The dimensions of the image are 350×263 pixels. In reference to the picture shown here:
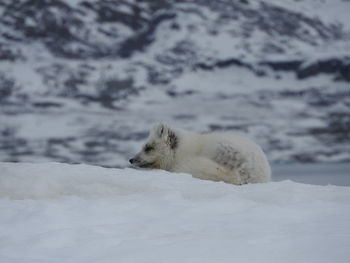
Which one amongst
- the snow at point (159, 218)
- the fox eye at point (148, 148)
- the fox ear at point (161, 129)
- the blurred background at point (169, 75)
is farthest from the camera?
the blurred background at point (169, 75)

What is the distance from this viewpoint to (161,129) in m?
6.58

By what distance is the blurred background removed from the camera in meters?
61.8

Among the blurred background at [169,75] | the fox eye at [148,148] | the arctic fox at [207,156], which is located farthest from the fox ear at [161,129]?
the blurred background at [169,75]

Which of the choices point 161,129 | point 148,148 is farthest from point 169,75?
point 161,129

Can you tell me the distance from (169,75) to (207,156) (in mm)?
78358

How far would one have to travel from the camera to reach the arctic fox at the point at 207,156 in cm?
541

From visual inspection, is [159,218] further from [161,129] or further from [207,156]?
[161,129]

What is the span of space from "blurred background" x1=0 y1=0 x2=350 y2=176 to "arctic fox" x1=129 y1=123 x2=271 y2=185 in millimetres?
42326

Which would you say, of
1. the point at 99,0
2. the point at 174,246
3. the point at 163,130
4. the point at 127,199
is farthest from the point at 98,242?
the point at 99,0

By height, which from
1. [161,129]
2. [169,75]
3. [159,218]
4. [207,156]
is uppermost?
[169,75]

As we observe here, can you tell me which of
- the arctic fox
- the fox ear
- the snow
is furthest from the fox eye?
the snow

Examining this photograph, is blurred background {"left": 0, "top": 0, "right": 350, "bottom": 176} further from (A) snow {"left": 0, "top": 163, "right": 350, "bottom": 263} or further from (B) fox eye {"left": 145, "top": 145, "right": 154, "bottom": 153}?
(A) snow {"left": 0, "top": 163, "right": 350, "bottom": 263}

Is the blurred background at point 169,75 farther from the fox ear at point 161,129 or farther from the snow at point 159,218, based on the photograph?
the snow at point 159,218

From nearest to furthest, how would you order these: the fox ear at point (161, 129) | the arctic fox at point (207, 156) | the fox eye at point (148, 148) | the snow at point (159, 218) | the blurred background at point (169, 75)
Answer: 1. the snow at point (159, 218)
2. the arctic fox at point (207, 156)
3. the fox ear at point (161, 129)
4. the fox eye at point (148, 148)
5. the blurred background at point (169, 75)
